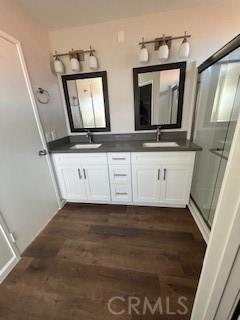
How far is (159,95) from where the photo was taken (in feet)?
7.09

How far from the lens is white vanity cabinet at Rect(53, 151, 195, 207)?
194 centimetres

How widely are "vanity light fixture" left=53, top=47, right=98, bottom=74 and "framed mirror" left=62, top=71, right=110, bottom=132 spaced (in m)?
0.15

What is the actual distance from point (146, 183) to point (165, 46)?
1.68 metres

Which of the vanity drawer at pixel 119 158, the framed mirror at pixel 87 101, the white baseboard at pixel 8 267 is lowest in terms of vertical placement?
the white baseboard at pixel 8 267

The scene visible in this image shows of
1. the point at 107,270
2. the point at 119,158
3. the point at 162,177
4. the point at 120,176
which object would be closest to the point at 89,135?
the point at 119,158

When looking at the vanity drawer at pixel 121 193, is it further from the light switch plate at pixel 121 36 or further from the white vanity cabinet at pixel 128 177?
the light switch plate at pixel 121 36

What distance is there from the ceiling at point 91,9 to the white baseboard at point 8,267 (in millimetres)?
2589

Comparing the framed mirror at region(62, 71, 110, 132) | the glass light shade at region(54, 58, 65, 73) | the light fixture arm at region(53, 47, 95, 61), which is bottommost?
the framed mirror at region(62, 71, 110, 132)

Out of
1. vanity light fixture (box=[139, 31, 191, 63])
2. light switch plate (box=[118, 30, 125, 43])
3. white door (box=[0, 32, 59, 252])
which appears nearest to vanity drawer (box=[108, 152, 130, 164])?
white door (box=[0, 32, 59, 252])

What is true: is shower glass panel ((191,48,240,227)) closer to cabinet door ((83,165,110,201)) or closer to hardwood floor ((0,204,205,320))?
hardwood floor ((0,204,205,320))

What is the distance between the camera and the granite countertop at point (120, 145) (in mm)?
1875

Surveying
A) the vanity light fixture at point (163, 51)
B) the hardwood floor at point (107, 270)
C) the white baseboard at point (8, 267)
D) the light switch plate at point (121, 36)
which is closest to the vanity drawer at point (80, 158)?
the hardwood floor at point (107, 270)

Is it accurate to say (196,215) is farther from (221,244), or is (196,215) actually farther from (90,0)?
(90,0)

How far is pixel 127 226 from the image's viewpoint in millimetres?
1917
